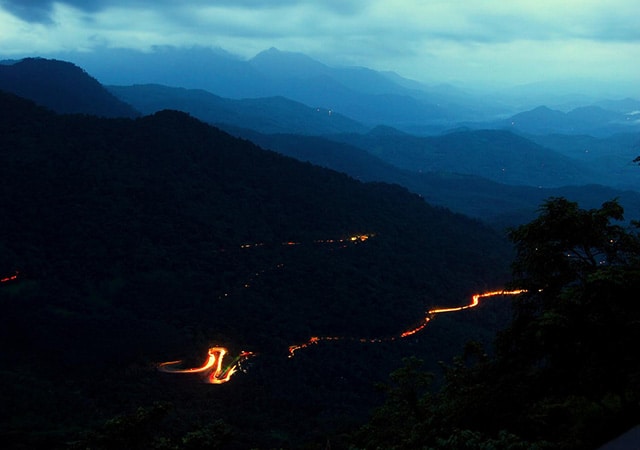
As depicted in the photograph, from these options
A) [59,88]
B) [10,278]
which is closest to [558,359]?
[10,278]

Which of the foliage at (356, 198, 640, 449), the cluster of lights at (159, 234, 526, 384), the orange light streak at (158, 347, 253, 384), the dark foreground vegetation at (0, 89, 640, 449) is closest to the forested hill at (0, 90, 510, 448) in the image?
the dark foreground vegetation at (0, 89, 640, 449)

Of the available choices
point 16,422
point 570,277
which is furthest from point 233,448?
point 570,277

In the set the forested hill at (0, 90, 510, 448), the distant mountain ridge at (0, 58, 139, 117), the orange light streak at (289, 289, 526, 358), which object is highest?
the distant mountain ridge at (0, 58, 139, 117)

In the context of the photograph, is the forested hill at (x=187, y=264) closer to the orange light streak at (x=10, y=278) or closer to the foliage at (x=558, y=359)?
the orange light streak at (x=10, y=278)

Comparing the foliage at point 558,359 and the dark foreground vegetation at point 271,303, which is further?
the dark foreground vegetation at point 271,303

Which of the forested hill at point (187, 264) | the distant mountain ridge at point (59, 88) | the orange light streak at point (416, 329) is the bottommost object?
the orange light streak at point (416, 329)

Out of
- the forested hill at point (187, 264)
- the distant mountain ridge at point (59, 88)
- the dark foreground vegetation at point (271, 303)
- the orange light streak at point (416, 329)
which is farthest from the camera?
the distant mountain ridge at point (59, 88)

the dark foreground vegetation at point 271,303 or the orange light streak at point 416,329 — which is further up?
the dark foreground vegetation at point 271,303

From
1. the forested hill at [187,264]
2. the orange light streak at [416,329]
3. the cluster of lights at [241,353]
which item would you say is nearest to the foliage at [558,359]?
the cluster of lights at [241,353]

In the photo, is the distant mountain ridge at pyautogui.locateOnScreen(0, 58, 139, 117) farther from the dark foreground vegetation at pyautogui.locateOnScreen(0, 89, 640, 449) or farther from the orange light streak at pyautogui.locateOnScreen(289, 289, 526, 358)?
the orange light streak at pyautogui.locateOnScreen(289, 289, 526, 358)
